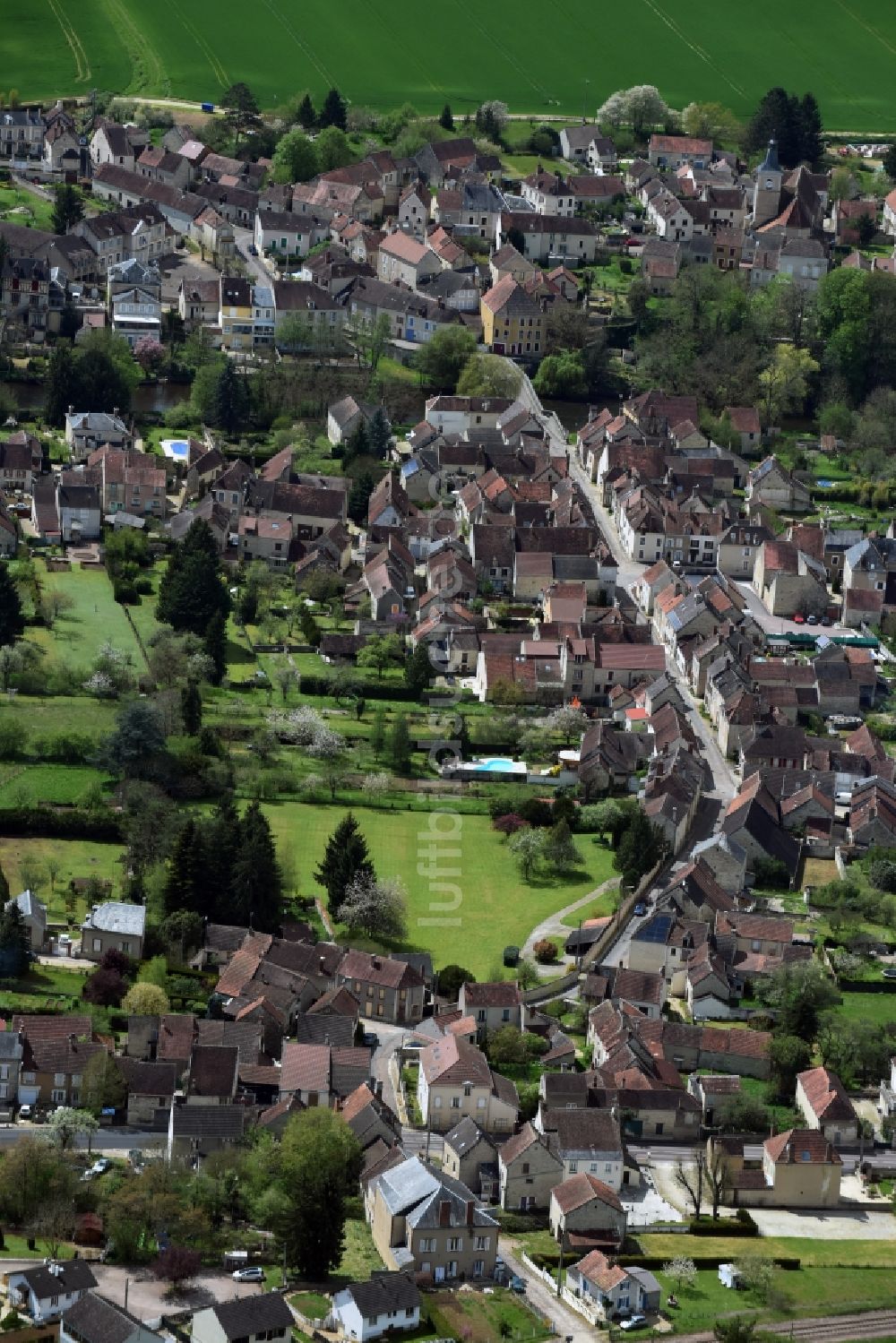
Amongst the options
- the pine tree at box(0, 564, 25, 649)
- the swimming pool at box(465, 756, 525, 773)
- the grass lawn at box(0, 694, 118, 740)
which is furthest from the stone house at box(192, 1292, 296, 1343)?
the pine tree at box(0, 564, 25, 649)

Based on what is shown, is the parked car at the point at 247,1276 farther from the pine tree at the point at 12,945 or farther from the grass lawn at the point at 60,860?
the grass lawn at the point at 60,860

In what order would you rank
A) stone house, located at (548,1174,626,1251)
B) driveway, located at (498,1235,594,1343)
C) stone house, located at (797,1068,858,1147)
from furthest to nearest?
stone house, located at (797,1068,858,1147)
stone house, located at (548,1174,626,1251)
driveway, located at (498,1235,594,1343)

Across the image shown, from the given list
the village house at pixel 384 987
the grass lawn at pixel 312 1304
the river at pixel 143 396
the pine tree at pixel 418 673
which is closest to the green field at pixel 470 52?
the river at pixel 143 396

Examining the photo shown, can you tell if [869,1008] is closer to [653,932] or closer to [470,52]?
[653,932]

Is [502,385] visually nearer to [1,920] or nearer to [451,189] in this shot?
[451,189]

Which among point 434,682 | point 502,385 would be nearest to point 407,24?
point 502,385

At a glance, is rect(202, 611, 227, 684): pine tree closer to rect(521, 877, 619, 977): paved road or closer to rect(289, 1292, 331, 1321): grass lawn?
rect(521, 877, 619, 977): paved road
